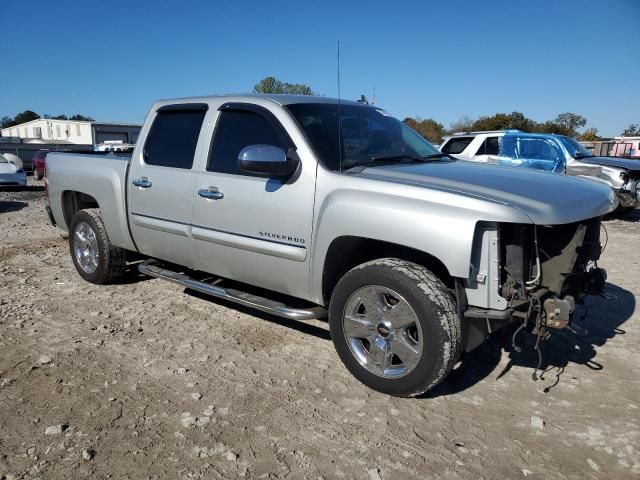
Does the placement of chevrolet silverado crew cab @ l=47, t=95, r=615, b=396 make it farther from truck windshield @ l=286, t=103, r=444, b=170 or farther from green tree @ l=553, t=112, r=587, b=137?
green tree @ l=553, t=112, r=587, b=137

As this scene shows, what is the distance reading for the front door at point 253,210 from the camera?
3623 mm

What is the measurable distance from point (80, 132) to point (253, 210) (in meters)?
54.5

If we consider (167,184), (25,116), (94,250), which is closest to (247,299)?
(167,184)

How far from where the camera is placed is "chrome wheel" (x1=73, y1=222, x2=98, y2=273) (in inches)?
217

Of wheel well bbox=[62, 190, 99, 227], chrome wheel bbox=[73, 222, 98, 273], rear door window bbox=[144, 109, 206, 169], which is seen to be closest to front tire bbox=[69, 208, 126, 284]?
chrome wheel bbox=[73, 222, 98, 273]

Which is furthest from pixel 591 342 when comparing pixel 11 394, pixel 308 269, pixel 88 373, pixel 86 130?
pixel 86 130

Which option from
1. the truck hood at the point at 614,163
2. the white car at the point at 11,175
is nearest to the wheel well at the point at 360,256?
the truck hood at the point at 614,163

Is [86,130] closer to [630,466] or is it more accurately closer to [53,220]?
[53,220]

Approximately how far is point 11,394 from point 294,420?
1.82 meters

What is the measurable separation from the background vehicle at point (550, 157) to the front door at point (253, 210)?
8066 mm

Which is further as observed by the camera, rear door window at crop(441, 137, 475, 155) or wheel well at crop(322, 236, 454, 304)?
rear door window at crop(441, 137, 475, 155)

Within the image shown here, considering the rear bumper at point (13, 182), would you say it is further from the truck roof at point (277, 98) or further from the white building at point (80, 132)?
the white building at point (80, 132)

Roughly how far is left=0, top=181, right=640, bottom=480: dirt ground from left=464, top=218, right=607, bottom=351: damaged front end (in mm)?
565

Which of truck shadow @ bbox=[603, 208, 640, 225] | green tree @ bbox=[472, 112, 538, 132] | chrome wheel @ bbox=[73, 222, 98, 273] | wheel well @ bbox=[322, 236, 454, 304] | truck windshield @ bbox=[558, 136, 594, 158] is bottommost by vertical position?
truck shadow @ bbox=[603, 208, 640, 225]
